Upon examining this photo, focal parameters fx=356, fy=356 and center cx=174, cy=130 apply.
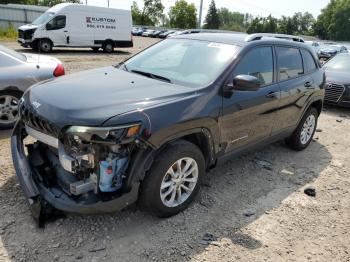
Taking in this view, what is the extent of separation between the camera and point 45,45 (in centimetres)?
1781

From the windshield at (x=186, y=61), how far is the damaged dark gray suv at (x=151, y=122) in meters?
0.01

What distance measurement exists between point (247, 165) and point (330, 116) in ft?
14.7

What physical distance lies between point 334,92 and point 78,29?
46.2 ft

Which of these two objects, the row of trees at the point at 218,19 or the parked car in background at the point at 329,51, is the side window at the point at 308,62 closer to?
the parked car in background at the point at 329,51

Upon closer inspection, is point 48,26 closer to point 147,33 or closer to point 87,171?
point 87,171

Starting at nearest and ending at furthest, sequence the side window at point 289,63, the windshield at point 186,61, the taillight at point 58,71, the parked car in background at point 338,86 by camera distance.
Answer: the windshield at point 186,61
the side window at point 289,63
the taillight at point 58,71
the parked car in background at point 338,86

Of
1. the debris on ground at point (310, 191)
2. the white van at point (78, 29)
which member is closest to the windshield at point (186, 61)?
the debris on ground at point (310, 191)

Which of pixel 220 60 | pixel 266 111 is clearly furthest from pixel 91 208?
pixel 266 111

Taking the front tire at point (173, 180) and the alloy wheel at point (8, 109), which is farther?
the alloy wheel at point (8, 109)

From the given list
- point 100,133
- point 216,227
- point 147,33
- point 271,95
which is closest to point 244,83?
point 271,95

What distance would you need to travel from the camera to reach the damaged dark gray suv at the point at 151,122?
2973 millimetres

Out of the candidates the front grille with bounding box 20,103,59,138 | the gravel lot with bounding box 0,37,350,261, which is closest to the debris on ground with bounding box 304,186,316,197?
the gravel lot with bounding box 0,37,350,261

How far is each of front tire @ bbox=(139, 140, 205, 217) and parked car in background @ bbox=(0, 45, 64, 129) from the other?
10.5 ft

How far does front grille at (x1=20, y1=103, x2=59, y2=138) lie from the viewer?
10.0 ft
